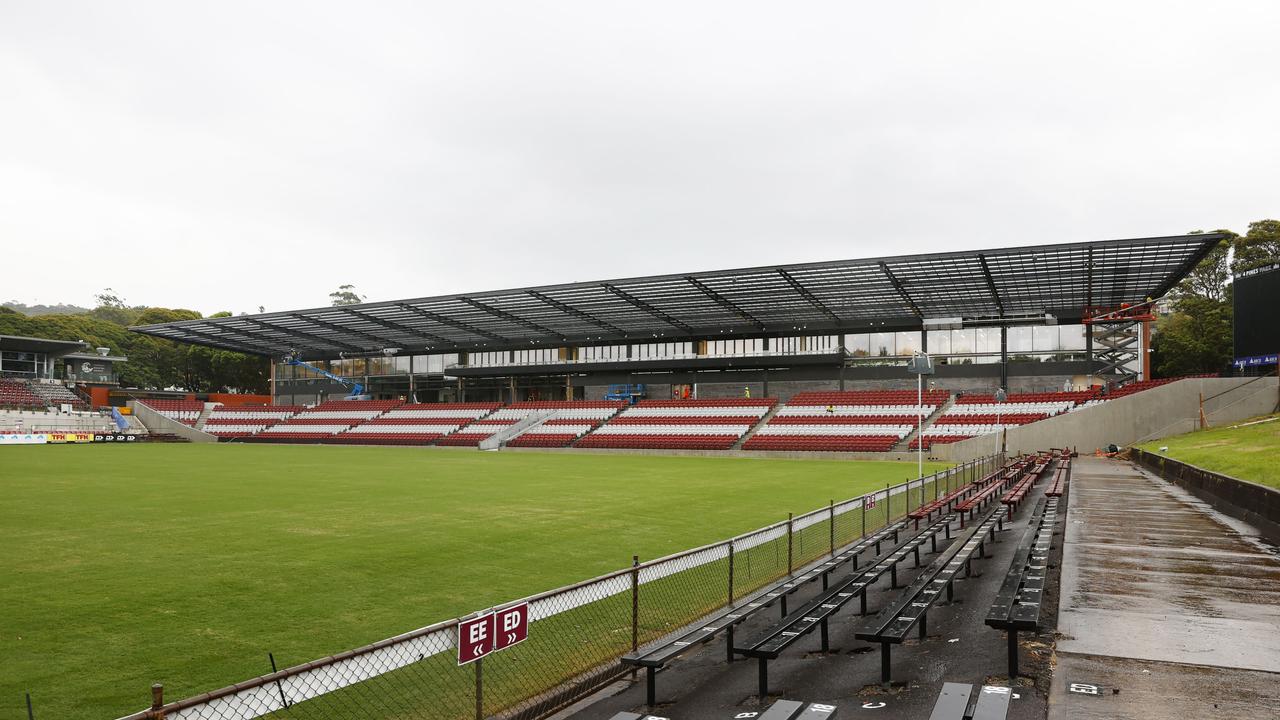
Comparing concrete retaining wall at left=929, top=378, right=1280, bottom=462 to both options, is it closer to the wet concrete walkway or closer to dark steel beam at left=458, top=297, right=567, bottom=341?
the wet concrete walkway

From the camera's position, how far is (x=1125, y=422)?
145 ft

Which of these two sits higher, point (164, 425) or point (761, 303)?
point (761, 303)

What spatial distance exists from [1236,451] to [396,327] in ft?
194

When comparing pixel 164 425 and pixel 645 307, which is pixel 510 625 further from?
pixel 164 425

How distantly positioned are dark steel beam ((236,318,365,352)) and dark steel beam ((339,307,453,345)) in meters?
9.56

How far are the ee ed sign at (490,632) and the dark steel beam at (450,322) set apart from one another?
53.4 m

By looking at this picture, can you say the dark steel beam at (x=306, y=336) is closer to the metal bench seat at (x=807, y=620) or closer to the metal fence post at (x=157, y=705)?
the metal bench seat at (x=807, y=620)

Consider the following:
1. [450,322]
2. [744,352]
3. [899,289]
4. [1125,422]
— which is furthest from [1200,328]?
[450,322]

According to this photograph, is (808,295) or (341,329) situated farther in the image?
(341,329)

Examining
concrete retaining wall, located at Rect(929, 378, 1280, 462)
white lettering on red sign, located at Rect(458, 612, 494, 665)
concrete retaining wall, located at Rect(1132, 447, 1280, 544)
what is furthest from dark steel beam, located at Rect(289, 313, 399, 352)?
white lettering on red sign, located at Rect(458, 612, 494, 665)

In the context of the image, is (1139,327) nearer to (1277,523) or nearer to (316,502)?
(1277,523)

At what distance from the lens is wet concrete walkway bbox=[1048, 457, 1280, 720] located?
21.4 feet

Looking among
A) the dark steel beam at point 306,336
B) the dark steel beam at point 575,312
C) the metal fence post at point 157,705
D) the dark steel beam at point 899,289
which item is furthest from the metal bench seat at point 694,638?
the dark steel beam at point 306,336

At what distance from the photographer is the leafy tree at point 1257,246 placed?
65.4m
